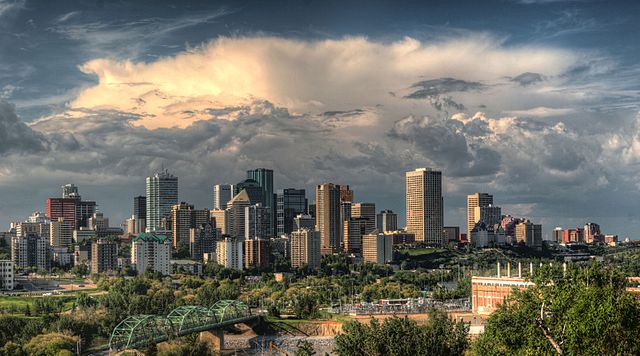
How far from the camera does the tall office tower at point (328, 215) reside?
5704 inches

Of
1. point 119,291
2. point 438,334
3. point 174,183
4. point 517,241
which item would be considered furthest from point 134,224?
point 438,334

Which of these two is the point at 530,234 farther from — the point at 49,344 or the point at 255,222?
the point at 49,344

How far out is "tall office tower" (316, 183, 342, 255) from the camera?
475 ft

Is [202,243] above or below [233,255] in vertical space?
above

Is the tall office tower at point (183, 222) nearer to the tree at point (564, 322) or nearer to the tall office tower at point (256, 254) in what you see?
the tall office tower at point (256, 254)

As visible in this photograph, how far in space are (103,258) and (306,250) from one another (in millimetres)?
24939

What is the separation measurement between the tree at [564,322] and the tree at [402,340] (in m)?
4.74

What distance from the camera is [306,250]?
11262cm

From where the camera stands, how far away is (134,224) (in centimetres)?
16625

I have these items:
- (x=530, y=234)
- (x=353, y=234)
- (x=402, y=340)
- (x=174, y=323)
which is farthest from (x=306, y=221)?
(x=402, y=340)

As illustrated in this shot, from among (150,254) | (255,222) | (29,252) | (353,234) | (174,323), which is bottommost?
(174,323)

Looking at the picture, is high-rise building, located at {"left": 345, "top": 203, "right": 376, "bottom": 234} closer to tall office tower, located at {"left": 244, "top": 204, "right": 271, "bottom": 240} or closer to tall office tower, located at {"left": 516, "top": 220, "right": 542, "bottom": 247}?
tall office tower, located at {"left": 244, "top": 204, "right": 271, "bottom": 240}

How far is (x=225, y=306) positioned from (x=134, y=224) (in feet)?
346

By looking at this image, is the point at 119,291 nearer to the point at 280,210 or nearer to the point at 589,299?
the point at 589,299
